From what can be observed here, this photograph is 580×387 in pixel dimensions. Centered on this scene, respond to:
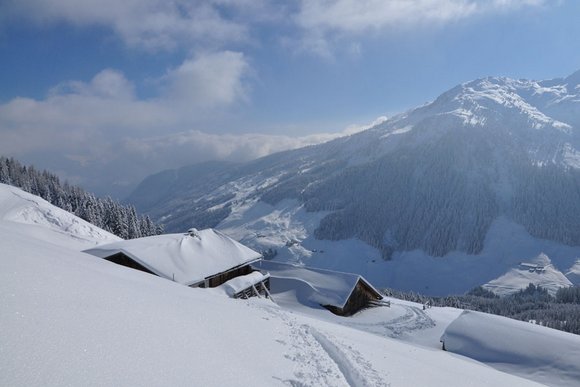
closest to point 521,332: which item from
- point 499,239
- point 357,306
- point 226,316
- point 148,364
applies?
point 357,306

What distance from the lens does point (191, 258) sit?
30.0 meters

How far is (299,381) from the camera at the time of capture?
9.13 meters

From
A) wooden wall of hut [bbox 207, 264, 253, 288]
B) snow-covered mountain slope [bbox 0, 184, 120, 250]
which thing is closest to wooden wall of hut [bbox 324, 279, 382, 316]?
wooden wall of hut [bbox 207, 264, 253, 288]

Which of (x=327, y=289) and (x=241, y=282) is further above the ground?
(x=241, y=282)

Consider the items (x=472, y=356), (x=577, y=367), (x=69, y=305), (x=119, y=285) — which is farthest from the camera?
(x=472, y=356)

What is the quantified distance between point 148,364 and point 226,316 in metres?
5.20

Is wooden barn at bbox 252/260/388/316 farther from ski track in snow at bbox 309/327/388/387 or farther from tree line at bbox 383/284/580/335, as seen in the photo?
tree line at bbox 383/284/580/335

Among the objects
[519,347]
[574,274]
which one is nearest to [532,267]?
[574,274]

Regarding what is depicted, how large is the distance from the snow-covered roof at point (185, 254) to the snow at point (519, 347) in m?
18.8

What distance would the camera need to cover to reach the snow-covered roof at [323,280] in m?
37.7

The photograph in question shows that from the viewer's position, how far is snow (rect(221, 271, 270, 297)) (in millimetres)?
29369

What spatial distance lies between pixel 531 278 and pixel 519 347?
142 meters

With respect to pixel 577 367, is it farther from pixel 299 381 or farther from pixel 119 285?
pixel 119 285

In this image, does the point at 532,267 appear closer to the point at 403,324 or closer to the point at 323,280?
the point at 403,324
